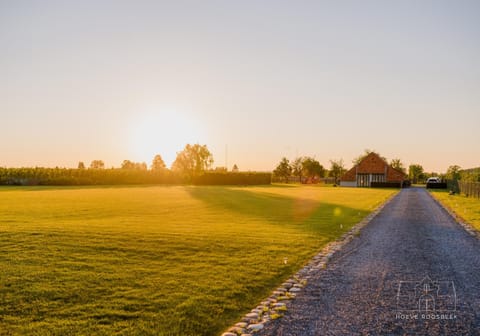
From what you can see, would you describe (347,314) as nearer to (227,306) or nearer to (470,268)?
(227,306)

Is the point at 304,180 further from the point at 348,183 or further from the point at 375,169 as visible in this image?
the point at 375,169

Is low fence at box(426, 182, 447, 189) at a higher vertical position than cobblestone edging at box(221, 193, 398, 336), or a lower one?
higher

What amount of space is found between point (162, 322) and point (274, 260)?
5.10 metres

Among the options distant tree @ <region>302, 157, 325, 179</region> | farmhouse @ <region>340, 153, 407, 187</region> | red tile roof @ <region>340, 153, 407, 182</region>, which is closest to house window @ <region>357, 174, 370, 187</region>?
farmhouse @ <region>340, 153, 407, 187</region>

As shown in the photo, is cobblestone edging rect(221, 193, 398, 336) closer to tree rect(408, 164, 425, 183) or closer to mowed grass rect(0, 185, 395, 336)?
mowed grass rect(0, 185, 395, 336)

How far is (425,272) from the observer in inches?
367

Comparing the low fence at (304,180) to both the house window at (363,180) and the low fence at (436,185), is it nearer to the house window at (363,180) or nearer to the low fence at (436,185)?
the house window at (363,180)

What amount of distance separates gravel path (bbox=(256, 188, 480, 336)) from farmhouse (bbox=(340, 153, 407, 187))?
263ft

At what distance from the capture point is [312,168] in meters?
137

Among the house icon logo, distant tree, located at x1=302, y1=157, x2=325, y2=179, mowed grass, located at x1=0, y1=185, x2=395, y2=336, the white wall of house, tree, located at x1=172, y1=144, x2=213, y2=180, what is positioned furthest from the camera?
distant tree, located at x1=302, y1=157, x2=325, y2=179

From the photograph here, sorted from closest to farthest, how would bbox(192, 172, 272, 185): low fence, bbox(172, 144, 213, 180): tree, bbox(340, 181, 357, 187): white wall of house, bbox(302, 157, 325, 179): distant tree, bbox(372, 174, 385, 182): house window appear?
bbox(372, 174, 385, 182): house window
bbox(192, 172, 272, 185): low fence
bbox(340, 181, 357, 187): white wall of house
bbox(172, 144, 213, 180): tree
bbox(302, 157, 325, 179): distant tree

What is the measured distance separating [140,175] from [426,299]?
81811 millimetres

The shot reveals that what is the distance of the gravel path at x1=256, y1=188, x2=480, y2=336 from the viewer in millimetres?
5953

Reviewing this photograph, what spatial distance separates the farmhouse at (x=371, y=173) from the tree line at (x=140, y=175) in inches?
832
